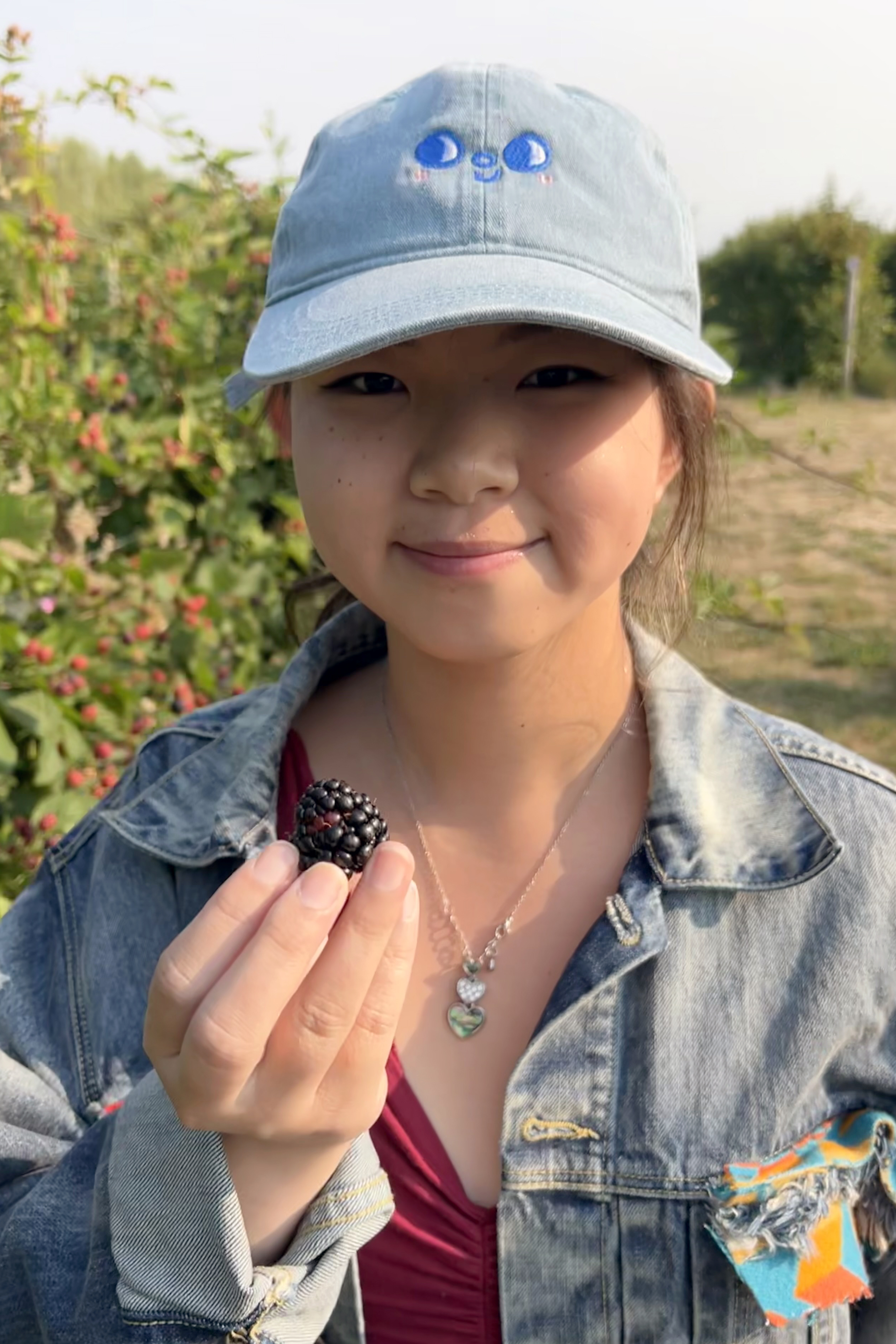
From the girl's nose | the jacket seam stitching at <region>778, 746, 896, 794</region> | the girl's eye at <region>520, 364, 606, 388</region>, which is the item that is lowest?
the jacket seam stitching at <region>778, 746, 896, 794</region>

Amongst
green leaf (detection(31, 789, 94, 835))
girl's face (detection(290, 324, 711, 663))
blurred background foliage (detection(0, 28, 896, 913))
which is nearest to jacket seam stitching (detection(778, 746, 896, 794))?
girl's face (detection(290, 324, 711, 663))

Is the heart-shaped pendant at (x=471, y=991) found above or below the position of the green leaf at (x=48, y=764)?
below

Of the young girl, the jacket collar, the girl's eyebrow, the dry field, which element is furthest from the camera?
the dry field

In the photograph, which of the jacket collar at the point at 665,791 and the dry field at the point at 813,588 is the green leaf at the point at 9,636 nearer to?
the jacket collar at the point at 665,791

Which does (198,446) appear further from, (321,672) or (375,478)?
(375,478)

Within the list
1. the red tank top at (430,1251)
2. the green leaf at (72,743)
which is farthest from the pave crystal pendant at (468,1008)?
the green leaf at (72,743)

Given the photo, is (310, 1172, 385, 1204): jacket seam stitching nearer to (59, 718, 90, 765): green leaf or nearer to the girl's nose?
the girl's nose

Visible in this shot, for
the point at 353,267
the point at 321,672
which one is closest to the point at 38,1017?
the point at 321,672
